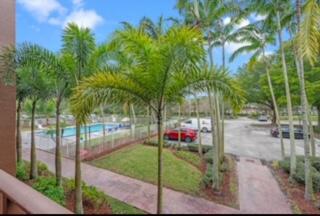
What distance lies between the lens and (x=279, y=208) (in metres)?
8.05

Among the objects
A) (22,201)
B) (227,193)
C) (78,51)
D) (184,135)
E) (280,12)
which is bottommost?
(227,193)

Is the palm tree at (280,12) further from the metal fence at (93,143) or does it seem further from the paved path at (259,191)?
the metal fence at (93,143)

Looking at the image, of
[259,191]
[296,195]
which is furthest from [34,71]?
[296,195]

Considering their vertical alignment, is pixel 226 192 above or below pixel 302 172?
below

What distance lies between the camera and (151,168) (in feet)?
37.0

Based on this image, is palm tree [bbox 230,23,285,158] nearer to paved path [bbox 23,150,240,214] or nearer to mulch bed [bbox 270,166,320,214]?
mulch bed [bbox 270,166,320,214]

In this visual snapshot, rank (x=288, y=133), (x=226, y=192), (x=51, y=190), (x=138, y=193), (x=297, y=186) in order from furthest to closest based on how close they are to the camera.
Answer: (x=288, y=133)
(x=297, y=186)
(x=226, y=192)
(x=138, y=193)
(x=51, y=190)

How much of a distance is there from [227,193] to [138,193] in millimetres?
3103

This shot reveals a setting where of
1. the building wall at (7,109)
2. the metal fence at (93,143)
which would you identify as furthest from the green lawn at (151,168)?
the building wall at (7,109)

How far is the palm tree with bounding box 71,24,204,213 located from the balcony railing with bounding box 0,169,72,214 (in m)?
3.67

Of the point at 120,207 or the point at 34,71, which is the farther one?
the point at 34,71

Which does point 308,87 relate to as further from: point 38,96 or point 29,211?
point 29,211

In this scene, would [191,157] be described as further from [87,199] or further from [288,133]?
[288,133]

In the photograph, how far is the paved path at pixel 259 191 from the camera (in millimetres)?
8016
